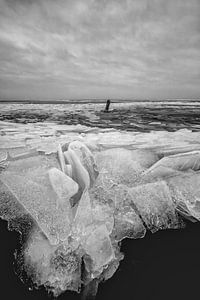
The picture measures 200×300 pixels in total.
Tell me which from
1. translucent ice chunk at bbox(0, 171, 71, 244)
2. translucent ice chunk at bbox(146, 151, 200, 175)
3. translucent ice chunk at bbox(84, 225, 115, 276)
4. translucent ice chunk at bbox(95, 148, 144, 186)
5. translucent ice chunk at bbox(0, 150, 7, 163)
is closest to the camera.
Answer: translucent ice chunk at bbox(84, 225, 115, 276)

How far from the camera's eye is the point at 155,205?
134 centimetres

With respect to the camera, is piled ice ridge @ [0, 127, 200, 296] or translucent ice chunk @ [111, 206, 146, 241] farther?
translucent ice chunk @ [111, 206, 146, 241]

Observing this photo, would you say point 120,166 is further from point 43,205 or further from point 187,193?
point 43,205

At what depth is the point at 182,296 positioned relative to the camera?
3.01 ft

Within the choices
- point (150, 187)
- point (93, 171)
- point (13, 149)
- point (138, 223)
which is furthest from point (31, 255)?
point (13, 149)

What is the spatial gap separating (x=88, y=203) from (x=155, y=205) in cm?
51

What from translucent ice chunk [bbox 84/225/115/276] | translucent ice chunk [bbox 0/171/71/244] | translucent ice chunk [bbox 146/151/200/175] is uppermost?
translucent ice chunk [bbox 146/151/200/175]

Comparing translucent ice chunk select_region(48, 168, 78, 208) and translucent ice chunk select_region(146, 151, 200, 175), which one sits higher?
translucent ice chunk select_region(146, 151, 200, 175)

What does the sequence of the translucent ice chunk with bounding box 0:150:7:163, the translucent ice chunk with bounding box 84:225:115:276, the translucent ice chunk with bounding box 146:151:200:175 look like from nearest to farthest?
the translucent ice chunk with bounding box 84:225:115:276 → the translucent ice chunk with bounding box 146:151:200:175 → the translucent ice chunk with bounding box 0:150:7:163

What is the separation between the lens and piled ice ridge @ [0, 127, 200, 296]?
993mm

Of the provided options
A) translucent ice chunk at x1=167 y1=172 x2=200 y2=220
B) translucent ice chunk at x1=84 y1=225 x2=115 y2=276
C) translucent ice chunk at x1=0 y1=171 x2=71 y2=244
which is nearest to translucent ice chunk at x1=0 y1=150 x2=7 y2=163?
translucent ice chunk at x1=0 y1=171 x2=71 y2=244

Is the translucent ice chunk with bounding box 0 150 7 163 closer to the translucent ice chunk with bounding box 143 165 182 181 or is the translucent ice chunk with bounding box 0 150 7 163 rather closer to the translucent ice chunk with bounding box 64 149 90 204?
the translucent ice chunk with bounding box 64 149 90 204

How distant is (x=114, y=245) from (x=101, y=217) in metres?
0.18

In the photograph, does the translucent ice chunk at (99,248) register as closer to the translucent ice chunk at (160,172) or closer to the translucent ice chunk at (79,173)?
the translucent ice chunk at (79,173)
